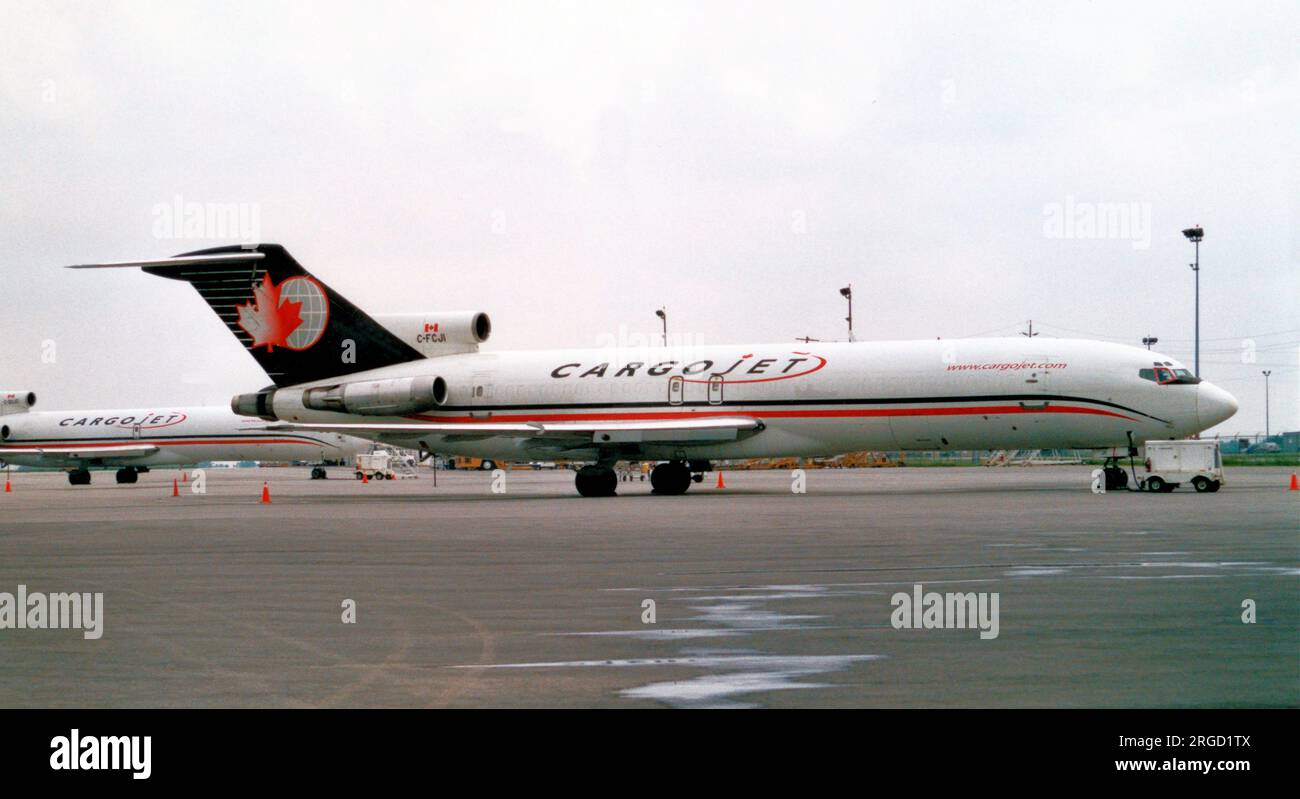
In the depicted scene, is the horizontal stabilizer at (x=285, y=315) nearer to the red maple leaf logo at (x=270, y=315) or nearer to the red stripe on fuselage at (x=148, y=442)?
the red maple leaf logo at (x=270, y=315)

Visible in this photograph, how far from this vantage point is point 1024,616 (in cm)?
1027

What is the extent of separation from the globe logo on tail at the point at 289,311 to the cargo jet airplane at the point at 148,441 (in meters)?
27.6

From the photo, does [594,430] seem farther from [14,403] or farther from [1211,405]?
[14,403]

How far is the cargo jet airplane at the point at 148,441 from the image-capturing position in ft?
Answer: 225

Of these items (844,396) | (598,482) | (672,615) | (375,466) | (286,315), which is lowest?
(375,466)

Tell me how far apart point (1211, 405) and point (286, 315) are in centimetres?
2769

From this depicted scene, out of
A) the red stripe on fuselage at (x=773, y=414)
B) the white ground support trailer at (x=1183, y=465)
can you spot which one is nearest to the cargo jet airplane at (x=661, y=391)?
the red stripe on fuselage at (x=773, y=414)

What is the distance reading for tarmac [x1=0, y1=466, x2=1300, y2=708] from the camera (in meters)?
7.49

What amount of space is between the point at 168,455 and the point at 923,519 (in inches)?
2214

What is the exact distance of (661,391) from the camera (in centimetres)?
3688

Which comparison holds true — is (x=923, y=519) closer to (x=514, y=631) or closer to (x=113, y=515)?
(x=514, y=631)

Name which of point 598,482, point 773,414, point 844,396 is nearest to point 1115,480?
point 844,396

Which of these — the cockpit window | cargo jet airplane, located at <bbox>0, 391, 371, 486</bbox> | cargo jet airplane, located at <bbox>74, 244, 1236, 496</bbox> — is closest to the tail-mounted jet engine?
cargo jet airplane, located at <bbox>0, 391, 371, 486</bbox>
